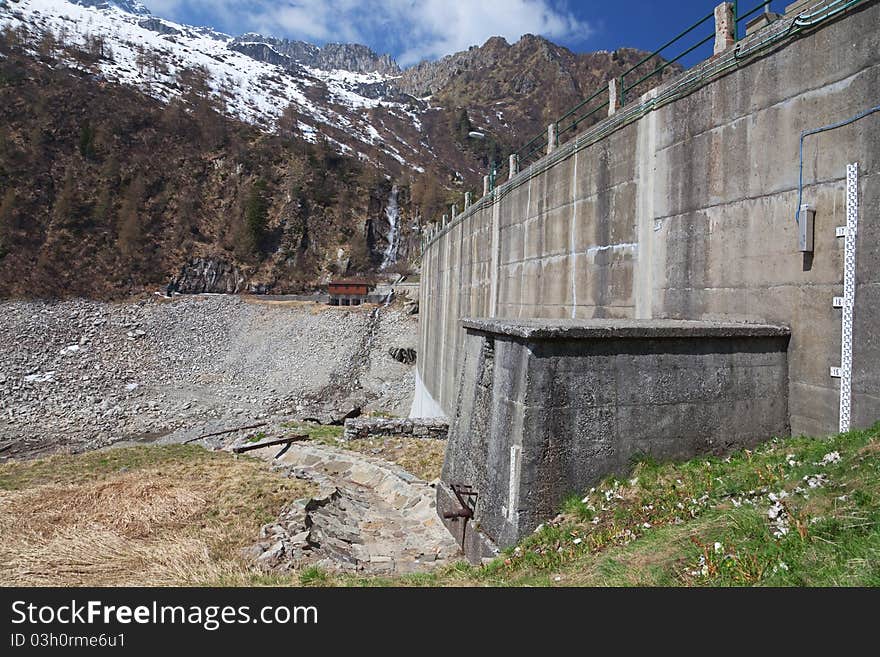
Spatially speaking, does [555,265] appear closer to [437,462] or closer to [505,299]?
[505,299]

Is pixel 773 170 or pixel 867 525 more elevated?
pixel 773 170

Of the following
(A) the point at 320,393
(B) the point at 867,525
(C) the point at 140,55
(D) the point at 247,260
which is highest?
(C) the point at 140,55

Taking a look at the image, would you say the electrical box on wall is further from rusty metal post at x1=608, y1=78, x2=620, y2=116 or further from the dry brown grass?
the dry brown grass

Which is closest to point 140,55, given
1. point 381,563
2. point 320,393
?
point 320,393

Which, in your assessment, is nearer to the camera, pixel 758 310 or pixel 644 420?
pixel 644 420

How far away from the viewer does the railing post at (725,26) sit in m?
7.91

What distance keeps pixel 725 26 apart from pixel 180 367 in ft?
120

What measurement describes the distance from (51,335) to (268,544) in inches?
1541

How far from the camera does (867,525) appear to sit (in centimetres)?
406

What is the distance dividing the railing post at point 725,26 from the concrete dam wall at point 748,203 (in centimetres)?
33

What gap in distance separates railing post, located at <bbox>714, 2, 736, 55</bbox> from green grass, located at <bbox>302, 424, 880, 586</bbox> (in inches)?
222

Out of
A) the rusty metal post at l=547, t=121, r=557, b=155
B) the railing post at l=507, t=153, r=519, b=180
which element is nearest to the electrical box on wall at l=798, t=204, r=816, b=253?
the rusty metal post at l=547, t=121, r=557, b=155

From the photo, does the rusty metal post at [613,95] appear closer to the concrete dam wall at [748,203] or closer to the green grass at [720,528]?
the concrete dam wall at [748,203]

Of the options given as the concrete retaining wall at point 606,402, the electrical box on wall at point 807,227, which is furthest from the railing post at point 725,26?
the concrete retaining wall at point 606,402
